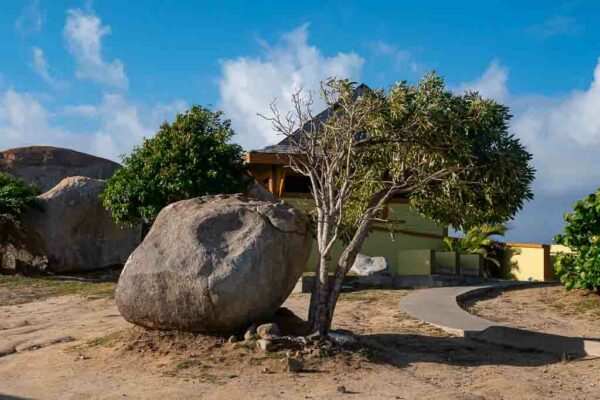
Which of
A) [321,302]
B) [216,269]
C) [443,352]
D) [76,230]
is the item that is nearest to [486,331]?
[443,352]

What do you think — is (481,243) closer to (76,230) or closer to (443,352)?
(76,230)

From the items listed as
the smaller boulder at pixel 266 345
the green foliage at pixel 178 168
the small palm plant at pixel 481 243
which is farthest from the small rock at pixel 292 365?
the small palm plant at pixel 481 243

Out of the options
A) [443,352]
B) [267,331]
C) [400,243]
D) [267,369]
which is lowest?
[267,369]

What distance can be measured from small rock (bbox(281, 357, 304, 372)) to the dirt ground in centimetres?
9

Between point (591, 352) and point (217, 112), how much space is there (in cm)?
1125

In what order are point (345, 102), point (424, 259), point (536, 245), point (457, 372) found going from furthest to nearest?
1. point (536, 245)
2. point (424, 259)
3. point (345, 102)
4. point (457, 372)

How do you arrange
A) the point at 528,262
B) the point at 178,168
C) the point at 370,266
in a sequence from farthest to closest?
1. the point at 528,262
2. the point at 370,266
3. the point at 178,168

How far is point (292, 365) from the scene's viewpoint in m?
8.88

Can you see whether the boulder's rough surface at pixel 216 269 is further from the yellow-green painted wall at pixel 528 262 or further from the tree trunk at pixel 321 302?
the yellow-green painted wall at pixel 528 262

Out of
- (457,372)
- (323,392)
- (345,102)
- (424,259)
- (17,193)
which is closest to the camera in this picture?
(323,392)

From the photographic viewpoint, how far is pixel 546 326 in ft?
43.3

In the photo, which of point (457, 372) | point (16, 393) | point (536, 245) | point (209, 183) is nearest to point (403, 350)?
point (457, 372)

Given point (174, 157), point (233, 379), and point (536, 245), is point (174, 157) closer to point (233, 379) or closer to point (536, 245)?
point (233, 379)

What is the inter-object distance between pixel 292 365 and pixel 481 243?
1724 centimetres
